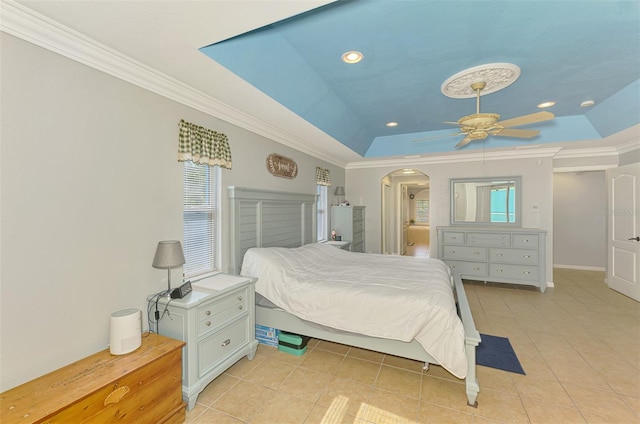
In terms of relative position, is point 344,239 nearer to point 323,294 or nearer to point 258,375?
point 323,294

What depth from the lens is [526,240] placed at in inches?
178

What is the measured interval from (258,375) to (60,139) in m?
2.27

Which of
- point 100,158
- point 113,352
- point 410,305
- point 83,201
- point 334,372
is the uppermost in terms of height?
point 100,158

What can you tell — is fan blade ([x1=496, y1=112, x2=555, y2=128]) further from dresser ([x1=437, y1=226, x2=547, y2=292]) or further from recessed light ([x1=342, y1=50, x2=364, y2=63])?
dresser ([x1=437, y1=226, x2=547, y2=292])

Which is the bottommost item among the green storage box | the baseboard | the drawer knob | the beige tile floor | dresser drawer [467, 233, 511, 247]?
the beige tile floor

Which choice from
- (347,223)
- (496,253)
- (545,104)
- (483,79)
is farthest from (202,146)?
(496,253)

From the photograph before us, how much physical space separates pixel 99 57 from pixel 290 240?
9.11ft

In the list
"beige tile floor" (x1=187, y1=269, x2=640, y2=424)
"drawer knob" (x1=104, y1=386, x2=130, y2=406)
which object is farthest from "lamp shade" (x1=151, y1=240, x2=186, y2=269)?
"beige tile floor" (x1=187, y1=269, x2=640, y2=424)

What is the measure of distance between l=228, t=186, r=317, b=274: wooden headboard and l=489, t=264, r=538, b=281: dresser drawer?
3.23m

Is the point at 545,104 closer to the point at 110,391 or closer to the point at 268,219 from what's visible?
the point at 268,219

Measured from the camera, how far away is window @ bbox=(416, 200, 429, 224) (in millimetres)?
10992

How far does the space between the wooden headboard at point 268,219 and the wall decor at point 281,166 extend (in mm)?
302

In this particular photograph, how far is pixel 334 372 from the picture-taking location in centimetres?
241

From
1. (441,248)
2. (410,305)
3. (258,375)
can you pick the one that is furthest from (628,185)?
(258,375)
